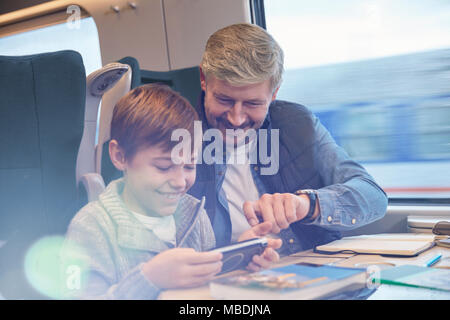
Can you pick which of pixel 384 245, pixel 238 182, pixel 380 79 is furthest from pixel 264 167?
pixel 380 79

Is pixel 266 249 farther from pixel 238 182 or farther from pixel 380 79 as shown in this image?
pixel 380 79

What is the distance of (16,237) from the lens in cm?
74

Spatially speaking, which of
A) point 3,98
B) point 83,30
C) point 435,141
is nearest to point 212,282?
point 3,98

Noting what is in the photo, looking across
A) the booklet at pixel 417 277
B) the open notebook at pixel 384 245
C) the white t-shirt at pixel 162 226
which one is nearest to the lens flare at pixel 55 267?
the white t-shirt at pixel 162 226

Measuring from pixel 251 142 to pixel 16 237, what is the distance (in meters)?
0.50

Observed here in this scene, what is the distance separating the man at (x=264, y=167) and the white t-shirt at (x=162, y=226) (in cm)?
9

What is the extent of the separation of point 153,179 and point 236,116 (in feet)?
1.05

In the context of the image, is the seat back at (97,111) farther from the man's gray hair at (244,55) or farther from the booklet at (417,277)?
the booklet at (417,277)

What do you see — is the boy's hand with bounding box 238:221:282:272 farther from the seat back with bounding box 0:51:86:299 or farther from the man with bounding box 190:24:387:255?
the seat back with bounding box 0:51:86:299

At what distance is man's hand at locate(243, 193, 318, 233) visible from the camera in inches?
31.3


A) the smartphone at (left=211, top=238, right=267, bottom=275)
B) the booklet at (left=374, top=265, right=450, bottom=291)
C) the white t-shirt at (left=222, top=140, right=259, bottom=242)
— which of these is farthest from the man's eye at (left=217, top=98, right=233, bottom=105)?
the booklet at (left=374, top=265, right=450, bottom=291)

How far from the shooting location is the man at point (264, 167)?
2.82 feet

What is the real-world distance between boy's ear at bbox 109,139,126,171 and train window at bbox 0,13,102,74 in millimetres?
316
